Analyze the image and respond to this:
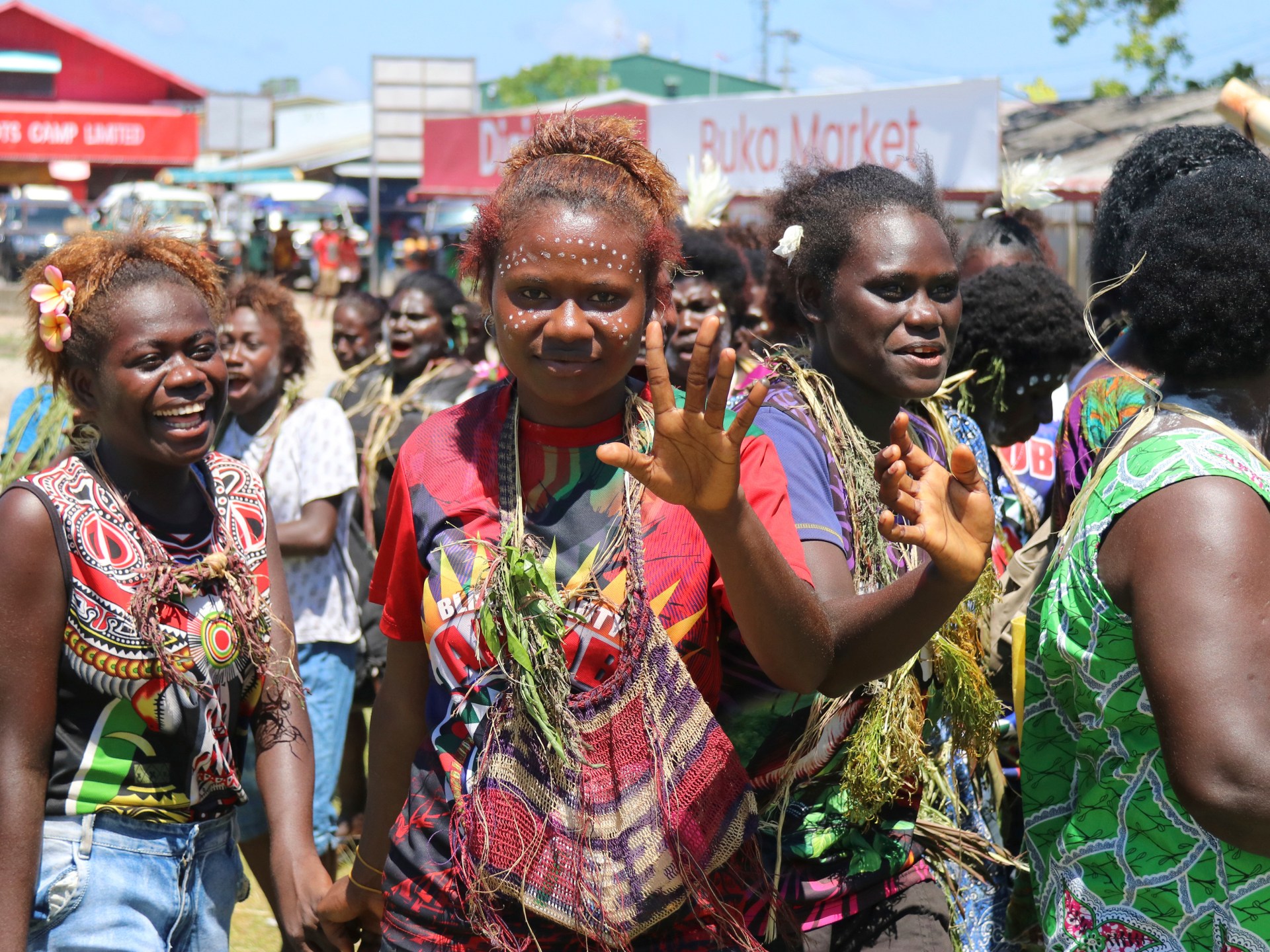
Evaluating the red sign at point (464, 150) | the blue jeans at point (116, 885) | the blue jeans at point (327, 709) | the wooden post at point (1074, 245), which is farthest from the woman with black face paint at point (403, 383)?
the red sign at point (464, 150)

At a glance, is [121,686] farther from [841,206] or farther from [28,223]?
[28,223]

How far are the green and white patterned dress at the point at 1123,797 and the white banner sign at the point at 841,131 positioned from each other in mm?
7288

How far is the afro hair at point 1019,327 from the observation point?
409 cm

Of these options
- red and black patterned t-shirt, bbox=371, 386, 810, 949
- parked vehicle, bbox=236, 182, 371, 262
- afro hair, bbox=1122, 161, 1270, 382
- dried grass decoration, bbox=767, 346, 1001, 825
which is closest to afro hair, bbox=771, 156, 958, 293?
dried grass decoration, bbox=767, 346, 1001, 825

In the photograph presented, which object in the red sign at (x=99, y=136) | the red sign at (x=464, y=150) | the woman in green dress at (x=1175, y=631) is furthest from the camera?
the red sign at (x=99, y=136)

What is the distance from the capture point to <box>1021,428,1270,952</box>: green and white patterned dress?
200cm

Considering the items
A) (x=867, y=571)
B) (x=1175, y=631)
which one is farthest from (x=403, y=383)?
(x=1175, y=631)

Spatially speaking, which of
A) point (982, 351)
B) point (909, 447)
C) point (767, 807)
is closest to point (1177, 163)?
point (982, 351)

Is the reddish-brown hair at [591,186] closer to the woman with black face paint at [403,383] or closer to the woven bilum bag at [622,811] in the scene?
the woven bilum bag at [622,811]

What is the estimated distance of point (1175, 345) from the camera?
2.18 metres

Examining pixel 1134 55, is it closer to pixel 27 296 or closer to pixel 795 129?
pixel 795 129

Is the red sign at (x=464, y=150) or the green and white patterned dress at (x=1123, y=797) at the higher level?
the red sign at (x=464, y=150)

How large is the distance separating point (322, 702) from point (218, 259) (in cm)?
186

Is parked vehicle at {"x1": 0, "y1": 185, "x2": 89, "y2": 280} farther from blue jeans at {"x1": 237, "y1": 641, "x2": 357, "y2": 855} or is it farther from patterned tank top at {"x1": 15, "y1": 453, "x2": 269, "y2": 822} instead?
patterned tank top at {"x1": 15, "y1": 453, "x2": 269, "y2": 822}
